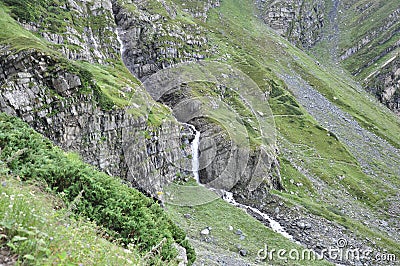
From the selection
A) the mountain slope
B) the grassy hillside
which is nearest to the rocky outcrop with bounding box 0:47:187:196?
the mountain slope

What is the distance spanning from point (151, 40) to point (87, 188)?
92789 mm

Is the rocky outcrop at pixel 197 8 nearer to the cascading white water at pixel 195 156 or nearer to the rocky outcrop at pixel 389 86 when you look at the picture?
the rocky outcrop at pixel 389 86

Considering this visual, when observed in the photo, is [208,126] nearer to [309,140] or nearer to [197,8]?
[309,140]

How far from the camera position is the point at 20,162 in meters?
11.2

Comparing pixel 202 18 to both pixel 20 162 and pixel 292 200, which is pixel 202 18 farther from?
pixel 20 162

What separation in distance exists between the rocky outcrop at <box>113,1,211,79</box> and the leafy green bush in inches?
3215

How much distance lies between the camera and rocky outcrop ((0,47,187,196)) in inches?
1275

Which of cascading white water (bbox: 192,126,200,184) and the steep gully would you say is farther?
cascading white water (bbox: 192,126,200,184)

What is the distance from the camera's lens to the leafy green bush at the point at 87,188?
451 inches

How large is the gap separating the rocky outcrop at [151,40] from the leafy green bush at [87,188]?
81.7 metres

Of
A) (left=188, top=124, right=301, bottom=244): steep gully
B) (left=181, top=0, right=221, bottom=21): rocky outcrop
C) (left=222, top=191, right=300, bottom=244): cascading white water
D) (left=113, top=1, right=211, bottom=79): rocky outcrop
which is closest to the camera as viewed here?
(left=222, top=191, right=300, bottom=244): cascading white water

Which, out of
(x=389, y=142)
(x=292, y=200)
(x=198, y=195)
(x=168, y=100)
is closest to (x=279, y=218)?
(x=292, y=200)

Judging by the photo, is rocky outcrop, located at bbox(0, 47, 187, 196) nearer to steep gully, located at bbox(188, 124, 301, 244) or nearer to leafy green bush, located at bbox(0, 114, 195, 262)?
steep gully, located at bbox(188, 124, 301, 244)

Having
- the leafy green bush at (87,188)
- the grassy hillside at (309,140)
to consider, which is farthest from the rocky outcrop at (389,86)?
the leafy green bush at (87,188)
